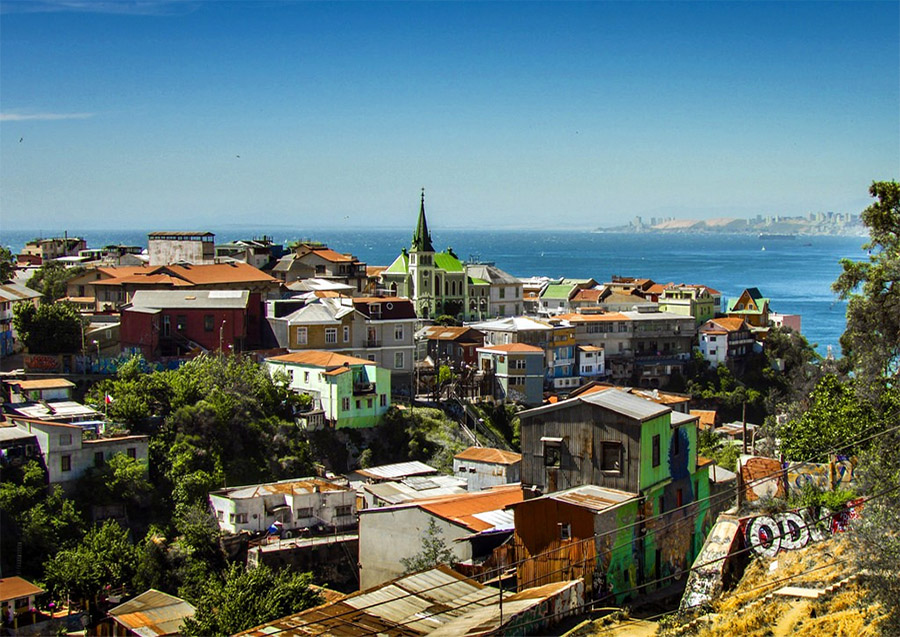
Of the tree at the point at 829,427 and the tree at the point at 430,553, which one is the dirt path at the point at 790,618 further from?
the tree at the point at 829,427

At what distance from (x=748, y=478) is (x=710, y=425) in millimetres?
16112

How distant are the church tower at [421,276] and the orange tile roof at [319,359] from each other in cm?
1886

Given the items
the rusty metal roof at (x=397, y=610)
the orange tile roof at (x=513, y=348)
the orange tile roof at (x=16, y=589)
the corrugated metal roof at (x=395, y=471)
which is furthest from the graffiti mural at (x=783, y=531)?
the orange tile roof at (x=513, y=348)

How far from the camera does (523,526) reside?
13719mm

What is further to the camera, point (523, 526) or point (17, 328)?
point (17, 328)

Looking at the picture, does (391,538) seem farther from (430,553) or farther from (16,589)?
(16,589)

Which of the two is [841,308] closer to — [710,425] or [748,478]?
[710,425]

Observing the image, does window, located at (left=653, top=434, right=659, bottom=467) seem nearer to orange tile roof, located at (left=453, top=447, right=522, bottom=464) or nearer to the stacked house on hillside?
the stacked house on hillside

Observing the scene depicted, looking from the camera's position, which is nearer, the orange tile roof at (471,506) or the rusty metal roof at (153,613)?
the orange tile roof at (471,506)

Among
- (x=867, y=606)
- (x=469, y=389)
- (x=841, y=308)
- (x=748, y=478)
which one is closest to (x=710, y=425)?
(x=469, y=389)

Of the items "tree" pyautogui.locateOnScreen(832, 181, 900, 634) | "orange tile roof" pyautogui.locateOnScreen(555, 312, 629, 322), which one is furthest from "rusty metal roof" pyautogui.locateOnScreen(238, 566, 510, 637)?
"orange tile roof" pyautogui.locateOnScreen(555, 312, 629, 322)

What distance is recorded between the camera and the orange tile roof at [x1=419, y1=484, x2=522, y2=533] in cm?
1628

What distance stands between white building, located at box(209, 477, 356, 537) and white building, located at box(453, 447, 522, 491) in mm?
3018

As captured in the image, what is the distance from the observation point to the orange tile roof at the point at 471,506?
16281mm
